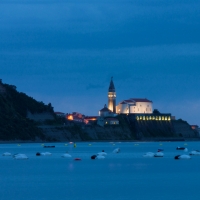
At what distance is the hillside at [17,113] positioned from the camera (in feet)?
495

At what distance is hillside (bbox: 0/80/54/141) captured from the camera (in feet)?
495

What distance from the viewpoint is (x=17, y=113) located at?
16200 centimetres
